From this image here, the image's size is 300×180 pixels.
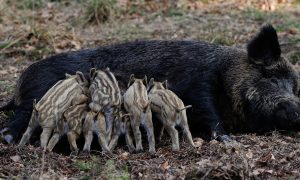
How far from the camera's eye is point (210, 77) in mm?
7895

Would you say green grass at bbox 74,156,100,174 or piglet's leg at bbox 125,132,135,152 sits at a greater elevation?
green grass at bbox 74,156,100,174

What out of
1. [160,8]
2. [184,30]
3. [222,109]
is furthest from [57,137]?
[160,8]

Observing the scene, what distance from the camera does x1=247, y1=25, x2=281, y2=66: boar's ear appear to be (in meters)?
7.88

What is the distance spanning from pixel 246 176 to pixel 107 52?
335cm

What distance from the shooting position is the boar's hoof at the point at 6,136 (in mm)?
7324

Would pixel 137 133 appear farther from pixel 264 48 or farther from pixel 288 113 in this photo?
pixel 264 48

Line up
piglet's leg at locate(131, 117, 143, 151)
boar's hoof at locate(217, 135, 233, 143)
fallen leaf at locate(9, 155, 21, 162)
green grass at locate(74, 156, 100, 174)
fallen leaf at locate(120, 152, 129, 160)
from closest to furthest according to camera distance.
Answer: green grass at locate(74, 156, 100, 174) → fallen leaf at locate(9, 155, 21, 162) → fallen leaf at locate(120, 152, 129, 160) → piglet's leg at locate(131, 117, 143, 151) → boar's hoof at locate(217, 135, 233, 143)

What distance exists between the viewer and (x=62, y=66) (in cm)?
818

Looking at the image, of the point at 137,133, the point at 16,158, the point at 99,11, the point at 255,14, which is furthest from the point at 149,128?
the point at 255,14

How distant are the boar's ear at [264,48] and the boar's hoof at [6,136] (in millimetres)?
3076

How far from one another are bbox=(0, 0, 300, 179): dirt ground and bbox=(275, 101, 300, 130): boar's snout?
133 millimetres

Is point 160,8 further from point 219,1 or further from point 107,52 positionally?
point 107,52

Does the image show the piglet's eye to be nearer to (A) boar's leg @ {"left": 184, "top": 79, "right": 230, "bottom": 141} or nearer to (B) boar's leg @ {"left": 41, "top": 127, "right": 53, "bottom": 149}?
(A) boar's leg @ {"left": 184, "top": 79, "right": 230, "bottom": 141}

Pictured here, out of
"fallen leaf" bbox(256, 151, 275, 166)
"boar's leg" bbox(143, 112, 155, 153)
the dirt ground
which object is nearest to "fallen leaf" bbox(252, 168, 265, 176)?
the dirt ground
